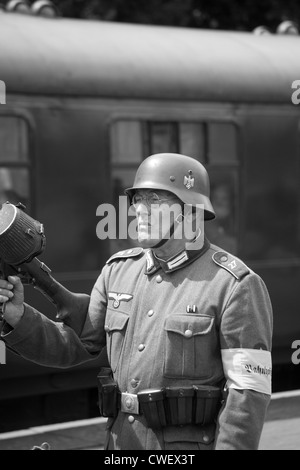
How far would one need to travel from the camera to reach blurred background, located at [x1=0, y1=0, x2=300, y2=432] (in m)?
7.39

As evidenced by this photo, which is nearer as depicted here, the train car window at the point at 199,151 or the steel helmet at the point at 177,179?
the steel helmet at the point at 177,179

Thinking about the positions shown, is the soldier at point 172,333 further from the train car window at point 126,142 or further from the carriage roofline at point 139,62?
the train car window at point 126,142

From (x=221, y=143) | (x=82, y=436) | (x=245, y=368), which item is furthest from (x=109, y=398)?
(x=221, y=143)

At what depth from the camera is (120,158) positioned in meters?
7.83

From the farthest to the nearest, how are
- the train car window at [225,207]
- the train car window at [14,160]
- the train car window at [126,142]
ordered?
1. the train car window at [225,207]
2. the train car window at [126,142]
3. the train car window at [14,160]

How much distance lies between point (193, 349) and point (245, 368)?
198mm

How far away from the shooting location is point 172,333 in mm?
3467

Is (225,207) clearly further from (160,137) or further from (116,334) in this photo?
(116,334)

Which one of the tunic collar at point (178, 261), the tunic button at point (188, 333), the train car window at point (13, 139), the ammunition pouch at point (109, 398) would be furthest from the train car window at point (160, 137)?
the tunic button at point (188, 333)

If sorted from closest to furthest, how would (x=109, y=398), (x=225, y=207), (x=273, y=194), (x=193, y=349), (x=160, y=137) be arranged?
1. (x=193, y=349)
2. (x=109, y=398)
3. (x=160, y=137)
4. (x=225, y=207)
5. (x=273, y=194)

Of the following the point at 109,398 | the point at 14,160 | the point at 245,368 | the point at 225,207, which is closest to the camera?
the point at 245,368

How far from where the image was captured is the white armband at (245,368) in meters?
3.33


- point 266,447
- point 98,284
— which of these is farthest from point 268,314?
point 266,447

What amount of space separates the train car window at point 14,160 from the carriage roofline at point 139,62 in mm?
257
